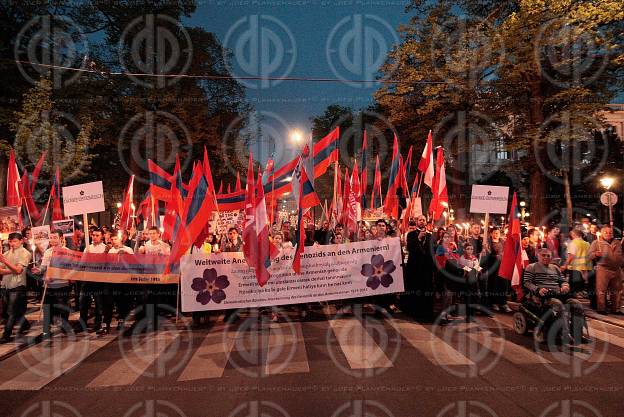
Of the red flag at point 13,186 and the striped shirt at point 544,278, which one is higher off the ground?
the red flag at point 13,186

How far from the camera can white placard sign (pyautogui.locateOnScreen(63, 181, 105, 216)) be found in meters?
10.5

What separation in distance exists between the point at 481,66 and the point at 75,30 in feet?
67.0

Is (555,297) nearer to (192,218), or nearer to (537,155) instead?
(192,218)

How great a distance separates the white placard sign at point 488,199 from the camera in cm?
1152

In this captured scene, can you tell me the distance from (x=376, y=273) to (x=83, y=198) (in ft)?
18.3

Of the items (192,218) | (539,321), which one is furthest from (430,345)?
(192,218)

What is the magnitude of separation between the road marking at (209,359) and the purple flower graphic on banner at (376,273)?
115 inches

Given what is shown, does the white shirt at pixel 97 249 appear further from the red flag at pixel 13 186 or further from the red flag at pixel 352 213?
the red flag at pixel 13 186

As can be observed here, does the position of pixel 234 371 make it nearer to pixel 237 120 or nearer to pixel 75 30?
pixel 75 30

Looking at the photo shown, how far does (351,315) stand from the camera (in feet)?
37.2

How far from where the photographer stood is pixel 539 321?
27.9ft

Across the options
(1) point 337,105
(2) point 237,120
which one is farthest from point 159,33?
(1) point 337,105

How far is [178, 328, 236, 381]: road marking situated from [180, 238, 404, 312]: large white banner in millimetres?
868

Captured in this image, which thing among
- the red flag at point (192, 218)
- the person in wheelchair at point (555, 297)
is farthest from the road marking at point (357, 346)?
the red flag at point (192, 218)
